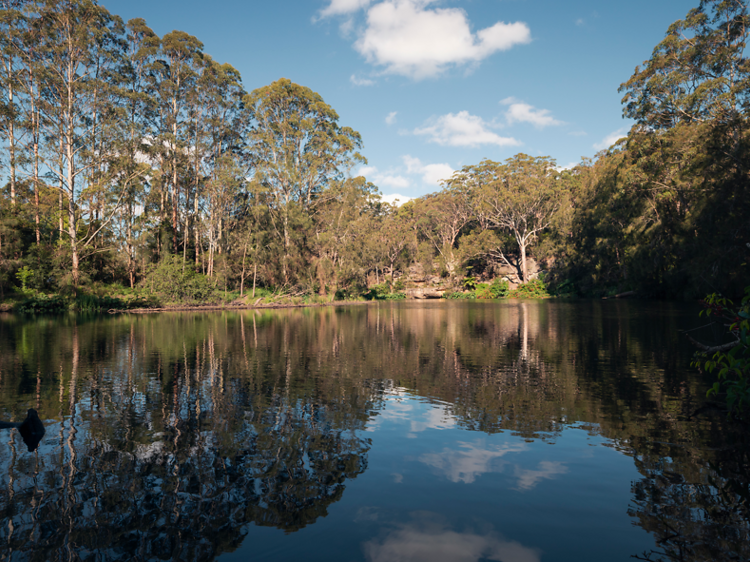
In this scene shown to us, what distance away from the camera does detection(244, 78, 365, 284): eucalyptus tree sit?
52625 millimetres

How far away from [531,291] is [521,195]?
44.7 feet

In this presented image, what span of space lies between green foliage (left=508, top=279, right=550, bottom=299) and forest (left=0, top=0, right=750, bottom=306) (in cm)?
55

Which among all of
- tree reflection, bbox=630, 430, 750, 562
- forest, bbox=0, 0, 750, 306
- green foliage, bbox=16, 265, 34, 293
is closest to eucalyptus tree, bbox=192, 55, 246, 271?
forest, bbox=0, 0, 750, 306

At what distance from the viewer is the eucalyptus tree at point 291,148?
52.6m

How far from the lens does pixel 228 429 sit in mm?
7168

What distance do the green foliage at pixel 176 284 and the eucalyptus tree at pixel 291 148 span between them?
415 inches

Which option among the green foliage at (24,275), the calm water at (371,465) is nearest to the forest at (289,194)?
the green foliage at (24,275)

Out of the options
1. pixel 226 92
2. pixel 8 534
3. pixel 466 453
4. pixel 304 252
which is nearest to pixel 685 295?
pixel 304 252

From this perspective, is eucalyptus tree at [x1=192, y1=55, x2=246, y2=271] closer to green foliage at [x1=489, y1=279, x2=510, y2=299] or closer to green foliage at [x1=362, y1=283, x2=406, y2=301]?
green foliage at [x1=362, y1=283, x2=406, y2=301]

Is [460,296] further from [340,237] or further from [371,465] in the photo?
[371,465]

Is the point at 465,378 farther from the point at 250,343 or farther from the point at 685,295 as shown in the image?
the point at 685,295

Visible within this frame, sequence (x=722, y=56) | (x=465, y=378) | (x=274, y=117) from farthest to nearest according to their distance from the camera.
→ (x=274, y=117)
(x=722, y=56)
(x=465, y=378)

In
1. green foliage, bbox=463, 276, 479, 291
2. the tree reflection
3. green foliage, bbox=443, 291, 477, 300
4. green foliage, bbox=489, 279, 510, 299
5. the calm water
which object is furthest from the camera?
green foliage, bbox=463, 276, 479, 291

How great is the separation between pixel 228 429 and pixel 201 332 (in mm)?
15829
